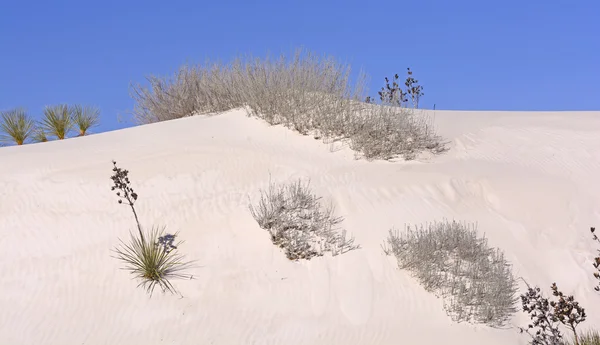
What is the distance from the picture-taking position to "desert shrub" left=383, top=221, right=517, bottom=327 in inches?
308

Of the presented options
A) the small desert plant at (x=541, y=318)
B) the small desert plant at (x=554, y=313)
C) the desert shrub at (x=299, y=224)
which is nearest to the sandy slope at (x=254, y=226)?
the desert shrub at (x=299, y=224)

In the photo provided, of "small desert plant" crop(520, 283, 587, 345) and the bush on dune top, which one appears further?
the bush on dune top

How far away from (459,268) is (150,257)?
12.7ft

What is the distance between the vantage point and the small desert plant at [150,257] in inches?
323

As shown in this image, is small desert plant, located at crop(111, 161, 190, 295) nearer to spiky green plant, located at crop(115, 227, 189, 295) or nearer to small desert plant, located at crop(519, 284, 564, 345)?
spiky green plant, located at crop(115, 227, 189, 295)

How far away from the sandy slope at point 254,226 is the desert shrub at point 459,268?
0.57ft

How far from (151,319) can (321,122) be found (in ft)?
16.9

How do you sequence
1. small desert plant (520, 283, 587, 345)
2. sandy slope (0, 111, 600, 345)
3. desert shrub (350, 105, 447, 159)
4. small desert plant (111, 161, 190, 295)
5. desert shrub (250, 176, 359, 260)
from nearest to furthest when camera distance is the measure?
small desert plant (520, 283, 587, 345) < sandy slope (0, 111, 600, 345) < small desert plant (111, 161, 190, 295) < desert shrub (250, 176, 359, 260) < desert shrub (350, 105, 447, 159)

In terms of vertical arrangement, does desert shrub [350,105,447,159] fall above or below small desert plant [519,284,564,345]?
above

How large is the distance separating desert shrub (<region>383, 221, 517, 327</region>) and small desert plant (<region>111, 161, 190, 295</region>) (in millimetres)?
2766

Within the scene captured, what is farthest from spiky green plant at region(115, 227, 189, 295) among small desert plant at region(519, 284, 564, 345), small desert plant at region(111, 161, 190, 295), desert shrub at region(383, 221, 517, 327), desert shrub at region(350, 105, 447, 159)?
small desert plant at region(519, 284, 564, 345)

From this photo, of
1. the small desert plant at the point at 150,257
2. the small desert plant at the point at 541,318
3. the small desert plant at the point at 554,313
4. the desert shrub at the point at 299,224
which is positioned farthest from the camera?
the desert shrub at the point at 299,224

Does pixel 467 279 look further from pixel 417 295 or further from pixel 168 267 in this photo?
pixel 168 267

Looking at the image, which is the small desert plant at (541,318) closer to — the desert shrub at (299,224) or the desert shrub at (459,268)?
the desert shrub at (459,268)
